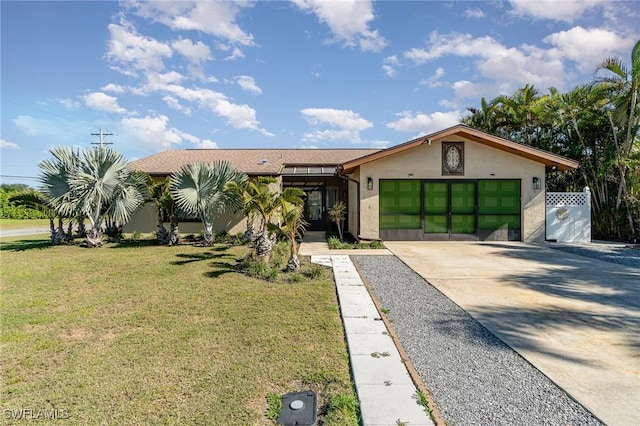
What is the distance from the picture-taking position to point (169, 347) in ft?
13.8

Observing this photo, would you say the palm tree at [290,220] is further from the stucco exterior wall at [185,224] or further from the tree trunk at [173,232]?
the stucco exterior wall at [185,224]

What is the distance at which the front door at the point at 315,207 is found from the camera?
1822 centimetres

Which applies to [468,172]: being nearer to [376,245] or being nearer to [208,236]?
[376,245]

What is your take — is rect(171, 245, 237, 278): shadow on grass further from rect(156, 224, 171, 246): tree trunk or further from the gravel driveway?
the gravel driveway

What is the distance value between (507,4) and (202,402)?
1438 cm

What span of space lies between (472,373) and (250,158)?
1693 cm

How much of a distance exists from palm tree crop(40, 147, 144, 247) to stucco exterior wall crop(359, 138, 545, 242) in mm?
10024

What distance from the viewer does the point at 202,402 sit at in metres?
3.02

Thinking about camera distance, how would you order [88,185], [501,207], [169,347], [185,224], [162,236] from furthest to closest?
[185,224] < [501,207] < [162,236] < [88,185] < [169,347]

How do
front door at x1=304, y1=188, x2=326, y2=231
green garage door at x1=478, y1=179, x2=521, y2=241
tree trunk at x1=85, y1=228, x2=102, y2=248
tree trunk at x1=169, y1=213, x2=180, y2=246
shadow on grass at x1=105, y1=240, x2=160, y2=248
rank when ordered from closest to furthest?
tree trunk at x1=85, y1=228, x2=102, y2=248, shadow on grass at x1=105, y1=240, x2=160, y2=248, tree trunk at x1=169, y1=213, x2=180, y2=246, green garage door at x1=478, y1=179, x2=521, y2=241, front door at x1=304, y1=188, x2=326, y2=231

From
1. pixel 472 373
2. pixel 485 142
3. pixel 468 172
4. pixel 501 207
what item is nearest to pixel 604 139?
pixel 501 207

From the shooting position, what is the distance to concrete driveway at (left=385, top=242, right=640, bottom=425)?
325cm

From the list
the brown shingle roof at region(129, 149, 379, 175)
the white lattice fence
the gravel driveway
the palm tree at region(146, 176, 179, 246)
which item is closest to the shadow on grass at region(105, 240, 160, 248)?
the palm tree at region(146, 176, 179, 246)

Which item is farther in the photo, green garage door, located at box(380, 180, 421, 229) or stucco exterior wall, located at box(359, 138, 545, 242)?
green garage door, located at box(380, 180, 421, 229)
